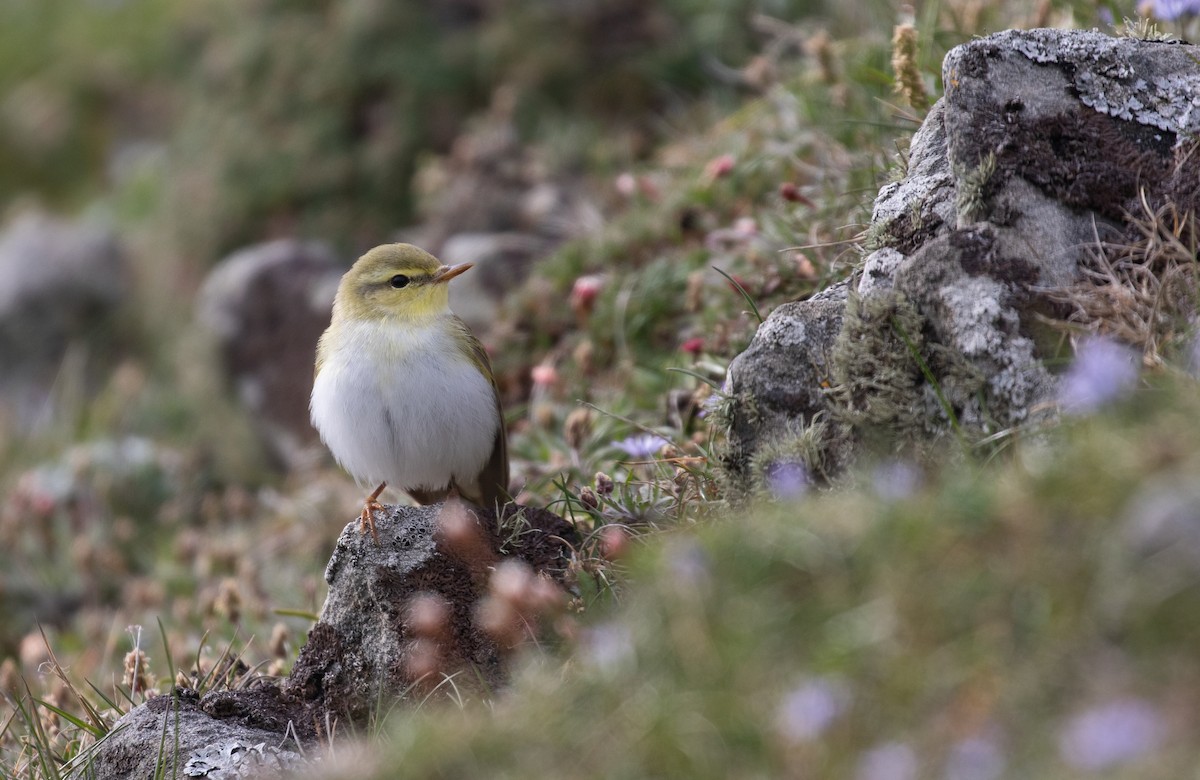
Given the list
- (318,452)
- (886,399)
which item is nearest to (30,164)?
(318,452)

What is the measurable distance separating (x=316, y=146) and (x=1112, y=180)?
7924mm

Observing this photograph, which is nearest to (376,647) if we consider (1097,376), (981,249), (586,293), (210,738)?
(210,738)

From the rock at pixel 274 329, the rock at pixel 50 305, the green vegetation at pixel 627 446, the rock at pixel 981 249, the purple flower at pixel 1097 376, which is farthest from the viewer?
the rock at pixel 50 305

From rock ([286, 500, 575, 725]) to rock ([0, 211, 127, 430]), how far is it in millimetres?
8747

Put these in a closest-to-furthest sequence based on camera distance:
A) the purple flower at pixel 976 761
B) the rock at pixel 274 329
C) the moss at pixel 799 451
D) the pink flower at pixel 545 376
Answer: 1. the purple flower at pixel 976 761
2. the moss at pixel 799 451
3. the pink flower at pixel 545 376
4. the rock at pixel 274 329

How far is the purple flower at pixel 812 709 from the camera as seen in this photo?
233 cm

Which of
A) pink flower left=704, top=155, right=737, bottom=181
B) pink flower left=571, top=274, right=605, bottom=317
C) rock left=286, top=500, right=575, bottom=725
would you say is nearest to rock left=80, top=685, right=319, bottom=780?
rock left=286, top=500, right=575, bottom=725

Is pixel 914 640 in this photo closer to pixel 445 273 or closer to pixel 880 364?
pixel 880 364

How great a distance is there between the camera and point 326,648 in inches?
161

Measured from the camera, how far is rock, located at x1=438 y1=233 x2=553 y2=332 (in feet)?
26.9

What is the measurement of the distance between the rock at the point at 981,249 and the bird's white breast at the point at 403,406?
1508mm

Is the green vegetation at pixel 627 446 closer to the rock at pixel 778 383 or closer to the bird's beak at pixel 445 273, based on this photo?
the rock at pixel 778 383

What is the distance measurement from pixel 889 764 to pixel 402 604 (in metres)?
2.10

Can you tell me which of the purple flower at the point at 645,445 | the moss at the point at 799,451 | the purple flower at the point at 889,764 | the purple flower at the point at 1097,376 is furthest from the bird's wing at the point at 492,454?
the purple flower at the point at 889,764
